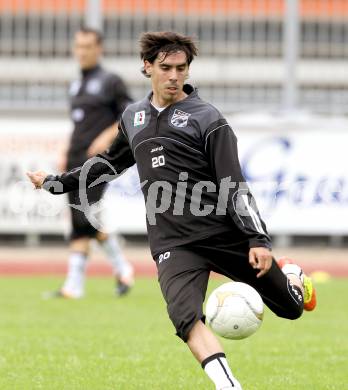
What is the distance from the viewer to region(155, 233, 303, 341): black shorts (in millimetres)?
5711

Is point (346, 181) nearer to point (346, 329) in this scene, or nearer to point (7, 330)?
point (346, 329)

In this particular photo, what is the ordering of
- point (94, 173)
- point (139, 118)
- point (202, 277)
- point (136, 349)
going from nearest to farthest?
1. point (202, 277)
2. point (139, 118)
3. point (94, 173)
4. point (136, 349)

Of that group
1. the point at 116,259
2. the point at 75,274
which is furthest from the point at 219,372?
the point at 116,259

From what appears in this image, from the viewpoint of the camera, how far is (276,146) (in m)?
16.9

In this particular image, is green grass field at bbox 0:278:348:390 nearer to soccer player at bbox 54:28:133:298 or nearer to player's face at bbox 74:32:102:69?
soccer player at bbox 54:28:133:298

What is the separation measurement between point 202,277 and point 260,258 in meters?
0.43

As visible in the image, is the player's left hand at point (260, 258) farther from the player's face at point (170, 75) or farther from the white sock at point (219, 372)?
the player's face at point (170, 75)

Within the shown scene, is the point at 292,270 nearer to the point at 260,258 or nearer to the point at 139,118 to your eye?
the point at 260,258

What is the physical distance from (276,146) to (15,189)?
4.13 meters

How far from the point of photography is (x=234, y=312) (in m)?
5.70

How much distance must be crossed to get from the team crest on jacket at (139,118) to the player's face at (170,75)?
16 centimetres

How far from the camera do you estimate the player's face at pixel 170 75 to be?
598 centimetres

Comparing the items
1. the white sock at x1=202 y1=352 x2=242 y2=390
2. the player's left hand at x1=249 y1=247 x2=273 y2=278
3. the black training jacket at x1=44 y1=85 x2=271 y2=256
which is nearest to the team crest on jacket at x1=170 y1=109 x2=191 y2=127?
the black training jacket at x1=44 y1=85 x2=271 y2=256

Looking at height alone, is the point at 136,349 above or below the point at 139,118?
below
